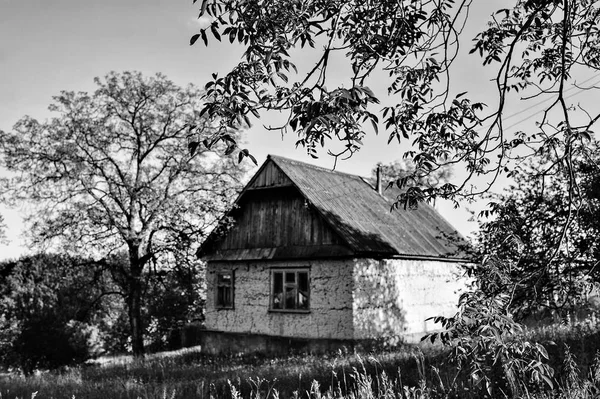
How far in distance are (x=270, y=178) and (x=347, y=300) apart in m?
5.46

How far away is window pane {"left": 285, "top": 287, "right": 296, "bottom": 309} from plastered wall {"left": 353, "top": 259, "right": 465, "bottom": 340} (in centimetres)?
250

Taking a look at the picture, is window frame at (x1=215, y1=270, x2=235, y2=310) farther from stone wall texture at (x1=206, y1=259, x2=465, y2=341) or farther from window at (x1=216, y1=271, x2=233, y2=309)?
stone wall texture at (x1=206, y1=259, x2=465, y2=341)

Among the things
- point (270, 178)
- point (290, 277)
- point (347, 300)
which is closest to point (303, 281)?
point (290, 277)

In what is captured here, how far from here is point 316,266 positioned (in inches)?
703

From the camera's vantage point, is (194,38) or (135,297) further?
(135,297)

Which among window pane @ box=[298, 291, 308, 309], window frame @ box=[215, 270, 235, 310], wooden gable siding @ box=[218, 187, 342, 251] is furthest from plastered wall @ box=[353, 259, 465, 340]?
window frame @ box=[215, 270, 235, 310]

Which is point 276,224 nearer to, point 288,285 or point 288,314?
point 288,285

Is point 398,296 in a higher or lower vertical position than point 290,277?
lower

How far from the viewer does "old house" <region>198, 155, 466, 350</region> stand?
1725cm

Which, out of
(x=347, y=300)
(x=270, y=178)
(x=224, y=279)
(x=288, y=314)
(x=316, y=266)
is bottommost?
(x=288, y=314)

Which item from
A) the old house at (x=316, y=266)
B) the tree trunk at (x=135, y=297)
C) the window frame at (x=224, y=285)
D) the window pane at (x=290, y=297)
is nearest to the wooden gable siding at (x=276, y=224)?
the old house at (x=316, y=266)

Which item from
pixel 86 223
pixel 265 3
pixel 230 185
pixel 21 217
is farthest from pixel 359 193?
pixel 265 3

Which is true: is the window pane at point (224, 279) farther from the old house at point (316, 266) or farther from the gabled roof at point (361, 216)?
the gabled roof at point (361, 216)

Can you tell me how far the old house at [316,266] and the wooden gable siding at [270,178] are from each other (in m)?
0.04
